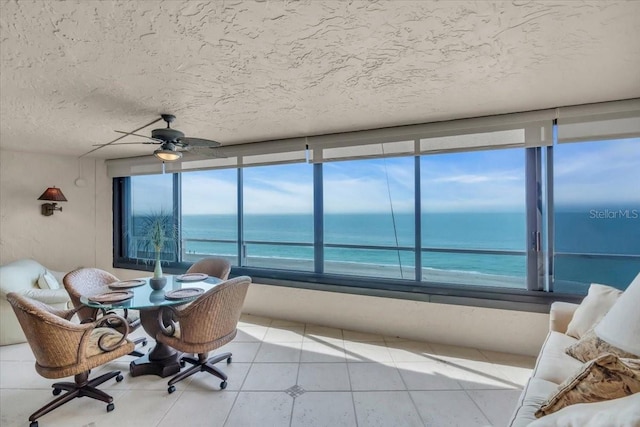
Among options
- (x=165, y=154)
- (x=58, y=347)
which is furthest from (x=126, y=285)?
(x=165, y=154)

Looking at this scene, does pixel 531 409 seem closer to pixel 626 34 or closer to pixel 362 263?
pixel 626 34

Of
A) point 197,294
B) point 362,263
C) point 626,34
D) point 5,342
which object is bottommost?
point 362,263

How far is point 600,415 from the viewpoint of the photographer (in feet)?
2.74

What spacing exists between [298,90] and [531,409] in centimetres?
230

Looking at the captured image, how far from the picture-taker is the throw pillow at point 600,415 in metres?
0.76

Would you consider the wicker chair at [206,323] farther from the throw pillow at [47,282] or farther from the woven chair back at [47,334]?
the throw pillow at [47,282]

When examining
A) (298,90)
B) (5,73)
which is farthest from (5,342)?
(298,90)

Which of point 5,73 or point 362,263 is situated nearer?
point 5,73

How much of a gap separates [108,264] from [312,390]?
4.63 meters

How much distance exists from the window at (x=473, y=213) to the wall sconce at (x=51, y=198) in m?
5.07

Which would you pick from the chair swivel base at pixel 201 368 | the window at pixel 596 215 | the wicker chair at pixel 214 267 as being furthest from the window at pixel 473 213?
the chair swivel base at pixel 201 368

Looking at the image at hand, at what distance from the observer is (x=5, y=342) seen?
2.99 m

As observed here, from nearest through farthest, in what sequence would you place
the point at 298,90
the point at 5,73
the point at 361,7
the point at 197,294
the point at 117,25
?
the point at 361,7 → the point at 117,25 → the point at 5,73 → the point at 298,90 → the point at 197,294

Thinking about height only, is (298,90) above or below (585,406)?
above
